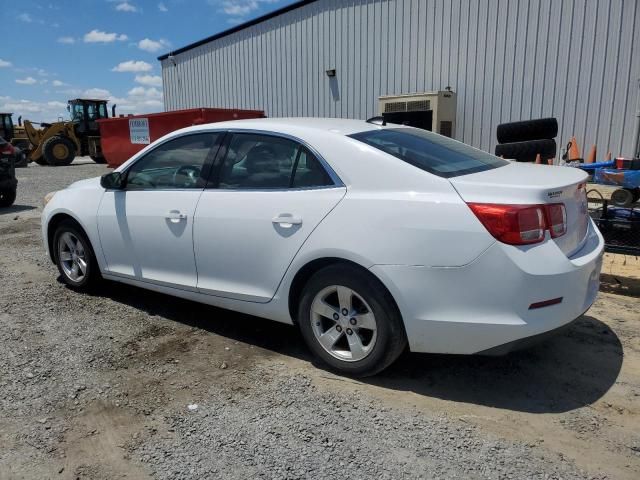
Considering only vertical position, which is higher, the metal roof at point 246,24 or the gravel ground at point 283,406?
the metal roof at point 246,24

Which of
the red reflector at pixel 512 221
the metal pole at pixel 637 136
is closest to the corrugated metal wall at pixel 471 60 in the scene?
the metal pole at pixel 637 136

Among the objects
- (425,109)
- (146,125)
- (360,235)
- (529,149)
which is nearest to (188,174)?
(360,235)

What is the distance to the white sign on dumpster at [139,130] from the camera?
13.3m

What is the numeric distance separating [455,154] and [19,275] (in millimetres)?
4725

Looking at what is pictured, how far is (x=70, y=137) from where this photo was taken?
82.2ft

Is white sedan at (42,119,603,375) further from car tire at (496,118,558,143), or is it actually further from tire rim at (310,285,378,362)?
car tire at (496,118,558,143)

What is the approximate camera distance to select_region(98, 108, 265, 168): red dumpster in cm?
1163

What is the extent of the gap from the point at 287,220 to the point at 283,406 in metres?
1.08

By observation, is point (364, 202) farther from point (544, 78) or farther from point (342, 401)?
point (544, 78)

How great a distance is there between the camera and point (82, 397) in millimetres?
3092

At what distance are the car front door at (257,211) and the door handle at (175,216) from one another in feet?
0.49

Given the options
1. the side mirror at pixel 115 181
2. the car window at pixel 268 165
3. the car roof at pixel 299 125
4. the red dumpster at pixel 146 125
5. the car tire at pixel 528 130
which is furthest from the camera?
the red dumpster at pixel 146 125

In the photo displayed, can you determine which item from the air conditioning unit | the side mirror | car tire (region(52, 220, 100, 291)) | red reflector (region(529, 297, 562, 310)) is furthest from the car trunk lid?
the air conditioning unit

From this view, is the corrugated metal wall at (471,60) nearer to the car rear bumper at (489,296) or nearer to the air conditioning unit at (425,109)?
the air conditioning unit at (425,109)
